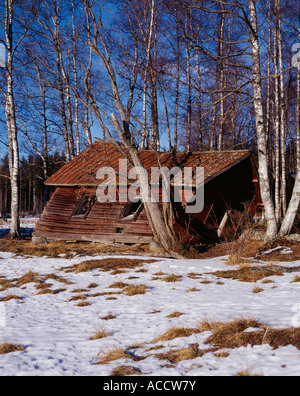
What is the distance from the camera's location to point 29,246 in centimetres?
1480

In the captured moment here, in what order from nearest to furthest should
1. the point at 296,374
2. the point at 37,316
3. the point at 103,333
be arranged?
the point at 296,374, the point at 103,333, the point at 37,316

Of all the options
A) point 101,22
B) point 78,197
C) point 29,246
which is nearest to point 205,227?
point 78,197

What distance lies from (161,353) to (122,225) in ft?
35.4

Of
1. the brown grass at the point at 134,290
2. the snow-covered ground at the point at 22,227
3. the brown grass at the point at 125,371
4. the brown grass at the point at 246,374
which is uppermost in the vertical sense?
the brown grass at the point at 246,374

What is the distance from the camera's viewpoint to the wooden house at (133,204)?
14.2m

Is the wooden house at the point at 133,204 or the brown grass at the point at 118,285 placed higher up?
the wooden house at the point at 133,204

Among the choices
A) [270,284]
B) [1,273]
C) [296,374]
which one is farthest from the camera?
[1,273]

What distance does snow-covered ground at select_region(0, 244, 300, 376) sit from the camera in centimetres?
358

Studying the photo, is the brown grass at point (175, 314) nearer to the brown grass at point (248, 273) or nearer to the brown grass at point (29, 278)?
the brown grass at point (248, 273)

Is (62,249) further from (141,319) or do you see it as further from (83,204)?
(141,319)

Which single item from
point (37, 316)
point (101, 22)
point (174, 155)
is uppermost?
point (101, 22)

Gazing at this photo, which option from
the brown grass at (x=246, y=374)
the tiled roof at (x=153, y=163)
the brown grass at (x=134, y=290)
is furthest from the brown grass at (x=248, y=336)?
the tiled roof at (x=153, y=163)
